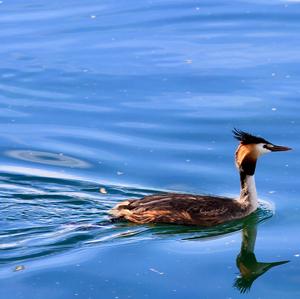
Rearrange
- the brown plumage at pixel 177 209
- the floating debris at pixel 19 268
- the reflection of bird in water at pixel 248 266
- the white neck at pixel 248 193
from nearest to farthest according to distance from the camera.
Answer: the reflection of bird in water at pixel 248 266 → the floating debris at pixel 19 268 → the brown plumage at pixel 177 209 → the white neck at pixel 248 193

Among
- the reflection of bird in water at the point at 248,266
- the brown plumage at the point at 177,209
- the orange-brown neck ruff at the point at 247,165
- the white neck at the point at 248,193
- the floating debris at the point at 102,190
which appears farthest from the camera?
the floating debris at the point at 102,190

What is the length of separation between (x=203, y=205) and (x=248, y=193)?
547 mm

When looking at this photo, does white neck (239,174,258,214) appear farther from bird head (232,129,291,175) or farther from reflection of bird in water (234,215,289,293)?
reflection of bird in water (234,215,289,293)

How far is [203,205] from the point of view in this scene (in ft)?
38.9

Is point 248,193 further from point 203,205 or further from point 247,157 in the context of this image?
point 203,205

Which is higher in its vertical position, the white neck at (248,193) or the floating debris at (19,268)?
the white neck at (248,193)

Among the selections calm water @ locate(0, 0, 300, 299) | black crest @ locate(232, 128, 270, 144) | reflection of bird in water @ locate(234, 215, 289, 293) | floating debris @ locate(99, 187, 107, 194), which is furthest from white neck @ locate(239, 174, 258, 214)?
floating debris @ locate(99, 187, 107, 194)

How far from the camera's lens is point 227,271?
415 inches

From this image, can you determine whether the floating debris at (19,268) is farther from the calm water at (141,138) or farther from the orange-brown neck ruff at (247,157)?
the orange-brown neck ruff at (247,157)

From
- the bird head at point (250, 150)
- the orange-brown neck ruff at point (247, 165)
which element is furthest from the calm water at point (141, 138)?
the bird head at point (250, 150)

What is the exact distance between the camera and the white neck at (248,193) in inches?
476

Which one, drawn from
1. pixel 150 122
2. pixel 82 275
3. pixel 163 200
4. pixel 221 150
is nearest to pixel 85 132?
pixel 150 122

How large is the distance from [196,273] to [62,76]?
Answer: 688 centimetres

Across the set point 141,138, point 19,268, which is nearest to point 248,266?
point 19,268
